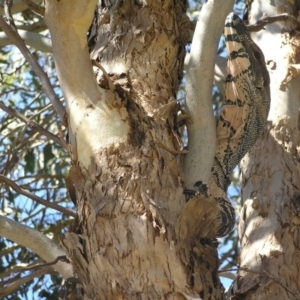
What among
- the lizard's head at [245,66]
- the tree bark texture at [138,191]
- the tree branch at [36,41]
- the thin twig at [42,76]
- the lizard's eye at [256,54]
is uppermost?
the tree branch at [36,41]

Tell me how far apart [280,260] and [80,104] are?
169cm

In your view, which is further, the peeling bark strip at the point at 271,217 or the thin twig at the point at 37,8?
the peeling bark strip at the point at 271,217

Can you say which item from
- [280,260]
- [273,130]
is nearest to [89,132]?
[280,260]

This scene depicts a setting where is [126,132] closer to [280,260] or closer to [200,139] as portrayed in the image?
[200,139]

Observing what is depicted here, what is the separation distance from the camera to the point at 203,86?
10.4 feet

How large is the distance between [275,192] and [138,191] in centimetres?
174

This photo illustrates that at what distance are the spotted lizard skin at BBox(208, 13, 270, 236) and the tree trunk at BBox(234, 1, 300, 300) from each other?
3.6 inches

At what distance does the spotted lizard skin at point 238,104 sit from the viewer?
439cm

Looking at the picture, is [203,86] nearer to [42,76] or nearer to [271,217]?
[42,76]

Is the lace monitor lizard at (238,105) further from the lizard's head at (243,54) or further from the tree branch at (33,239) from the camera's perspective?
the tree branch at (33,239)

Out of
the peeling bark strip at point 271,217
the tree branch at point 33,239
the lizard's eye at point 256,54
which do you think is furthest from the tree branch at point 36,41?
the tree branch at point 33,239

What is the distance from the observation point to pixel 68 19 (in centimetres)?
278

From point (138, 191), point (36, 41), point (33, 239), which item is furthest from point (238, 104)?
point (138, 191)

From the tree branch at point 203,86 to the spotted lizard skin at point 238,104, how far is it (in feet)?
3.75
